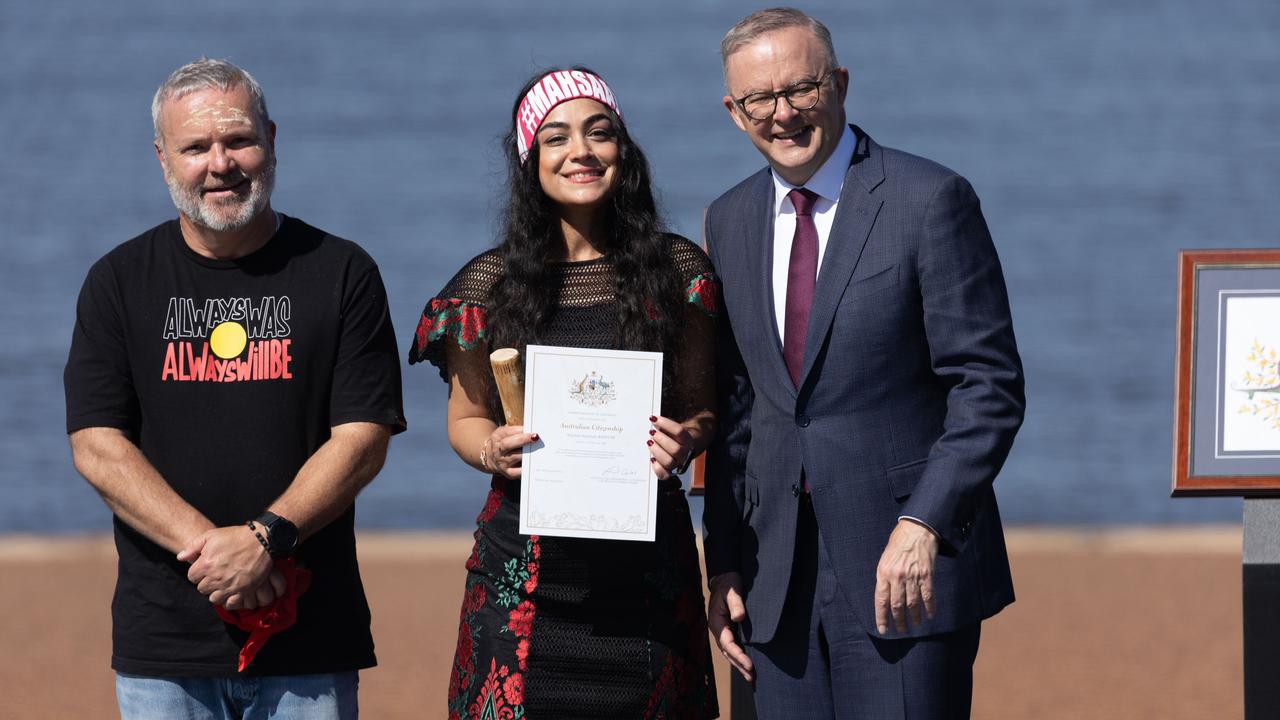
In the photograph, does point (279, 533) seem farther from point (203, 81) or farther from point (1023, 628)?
point (1023, 628)

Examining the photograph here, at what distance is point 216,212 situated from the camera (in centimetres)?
324

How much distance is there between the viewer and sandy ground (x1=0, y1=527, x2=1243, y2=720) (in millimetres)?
6590

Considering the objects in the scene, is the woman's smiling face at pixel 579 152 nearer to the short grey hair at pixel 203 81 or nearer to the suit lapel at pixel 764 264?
the suit lapel at pixel 764 264

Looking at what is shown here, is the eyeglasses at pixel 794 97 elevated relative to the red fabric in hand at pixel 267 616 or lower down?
elevated

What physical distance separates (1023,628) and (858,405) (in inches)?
201

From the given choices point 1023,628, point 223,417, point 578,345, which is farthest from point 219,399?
point 1023,628

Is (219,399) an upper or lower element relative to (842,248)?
lower

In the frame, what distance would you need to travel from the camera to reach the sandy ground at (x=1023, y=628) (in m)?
6.59

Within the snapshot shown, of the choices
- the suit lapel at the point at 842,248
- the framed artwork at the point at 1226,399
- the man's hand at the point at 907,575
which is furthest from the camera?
the framed artwork at the point at 1226,399

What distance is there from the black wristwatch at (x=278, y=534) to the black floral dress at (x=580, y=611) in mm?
412

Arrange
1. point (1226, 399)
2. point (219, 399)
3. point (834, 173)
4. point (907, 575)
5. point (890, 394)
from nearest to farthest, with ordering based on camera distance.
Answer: point (907, 575), point (890, 394), point (834, 173), point (219, 399), point (1226, 399)

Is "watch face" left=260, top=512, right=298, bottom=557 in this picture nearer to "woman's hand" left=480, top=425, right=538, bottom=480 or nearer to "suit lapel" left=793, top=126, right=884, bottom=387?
"woman's hand" left=480, top=425, right=538, bottom=480

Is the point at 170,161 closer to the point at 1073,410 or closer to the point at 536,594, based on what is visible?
the point at 536,594

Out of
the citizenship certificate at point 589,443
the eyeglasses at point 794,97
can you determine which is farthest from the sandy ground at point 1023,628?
the eyeglasses at point 794,97
